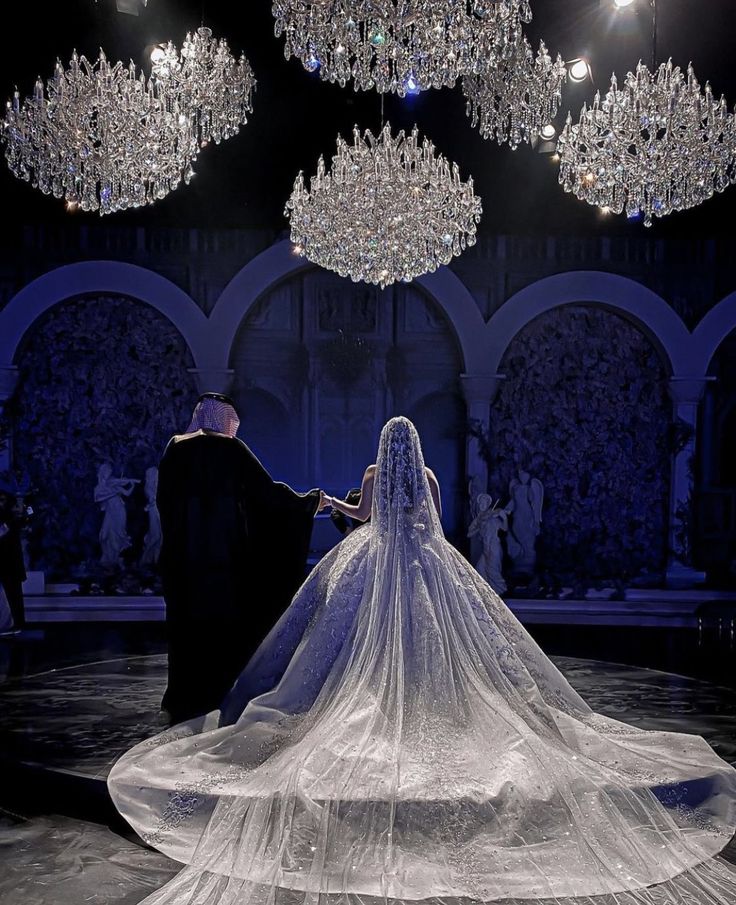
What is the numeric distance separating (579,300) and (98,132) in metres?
5.56

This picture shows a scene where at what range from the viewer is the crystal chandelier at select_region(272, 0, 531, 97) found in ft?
12.5

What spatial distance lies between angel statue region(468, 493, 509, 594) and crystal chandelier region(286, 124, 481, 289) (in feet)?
12.4

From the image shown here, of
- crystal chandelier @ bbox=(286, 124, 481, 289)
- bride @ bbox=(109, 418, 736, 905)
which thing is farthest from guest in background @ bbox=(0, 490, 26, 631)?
bride @ bbox=(109, 418, 736, 905)

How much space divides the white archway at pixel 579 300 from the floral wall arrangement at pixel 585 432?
0.42 ft

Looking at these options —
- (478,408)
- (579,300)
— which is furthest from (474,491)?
(579,300)

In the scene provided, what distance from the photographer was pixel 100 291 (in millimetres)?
8898

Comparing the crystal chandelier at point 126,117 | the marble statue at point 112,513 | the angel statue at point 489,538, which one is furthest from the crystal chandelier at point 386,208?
the marble statue at point 112,513

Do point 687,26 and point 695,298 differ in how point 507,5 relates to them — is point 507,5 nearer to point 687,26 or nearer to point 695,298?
point 687,26

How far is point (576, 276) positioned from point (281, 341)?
3.22 m

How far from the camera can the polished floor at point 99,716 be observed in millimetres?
2965

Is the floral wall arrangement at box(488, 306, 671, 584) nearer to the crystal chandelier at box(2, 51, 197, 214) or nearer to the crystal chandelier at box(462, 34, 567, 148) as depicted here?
the crystal chandelier at box(462, 34, 567, 148)

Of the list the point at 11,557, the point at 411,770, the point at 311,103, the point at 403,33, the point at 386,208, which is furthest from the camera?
the point at 11,557

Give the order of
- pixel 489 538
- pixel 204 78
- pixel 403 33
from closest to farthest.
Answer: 1. pixel 403 33
2. pixel 204 78
3. pixel 489 538

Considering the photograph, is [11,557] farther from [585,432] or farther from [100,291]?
[585,432]
